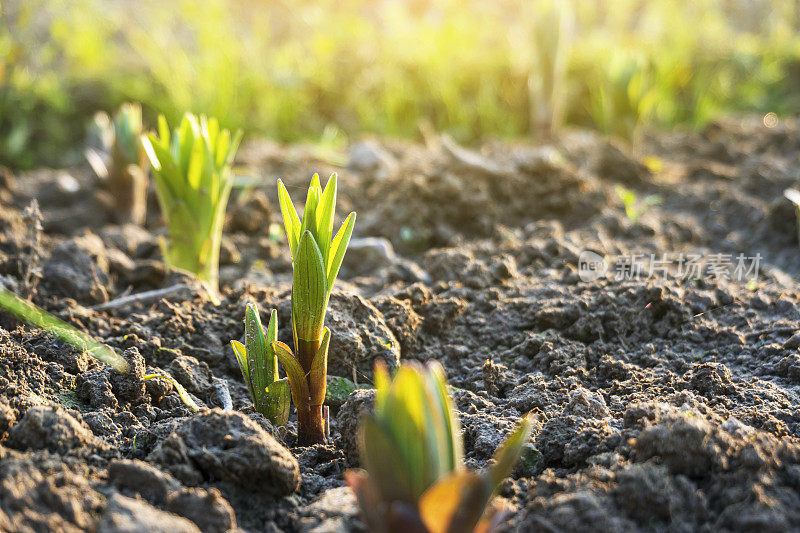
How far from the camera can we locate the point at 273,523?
1291mm

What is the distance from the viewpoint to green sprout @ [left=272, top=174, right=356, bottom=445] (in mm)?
1430

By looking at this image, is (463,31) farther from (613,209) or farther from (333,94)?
(613,209)

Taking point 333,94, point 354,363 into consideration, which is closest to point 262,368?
point 354,363

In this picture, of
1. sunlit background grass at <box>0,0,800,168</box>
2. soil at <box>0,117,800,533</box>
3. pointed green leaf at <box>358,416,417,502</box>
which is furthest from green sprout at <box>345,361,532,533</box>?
sunlit background grass at <box>0,0,800,168</box>

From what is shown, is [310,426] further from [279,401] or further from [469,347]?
[469,347]

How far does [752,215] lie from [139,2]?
27.5 ft

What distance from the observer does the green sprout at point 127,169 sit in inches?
120

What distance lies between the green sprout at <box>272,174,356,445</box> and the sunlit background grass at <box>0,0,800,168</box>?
2874 millimetres

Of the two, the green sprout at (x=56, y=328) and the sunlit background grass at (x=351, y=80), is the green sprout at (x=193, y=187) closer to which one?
the green sprout at (x=56, y=328)

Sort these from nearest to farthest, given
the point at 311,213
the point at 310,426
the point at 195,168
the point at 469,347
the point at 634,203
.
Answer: the point at 311,213 < the point at 310,426 < the point at 469,347 < the point at 195,168 < the point at 634,203

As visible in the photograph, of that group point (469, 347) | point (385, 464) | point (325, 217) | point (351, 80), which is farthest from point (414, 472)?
point (351, 80)

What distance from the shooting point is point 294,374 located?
1494mm

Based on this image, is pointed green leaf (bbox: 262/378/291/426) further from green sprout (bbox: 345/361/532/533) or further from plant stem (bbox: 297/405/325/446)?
green sprout (bbox: 345/361/532/533)

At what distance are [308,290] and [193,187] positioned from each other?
0.91 meters
